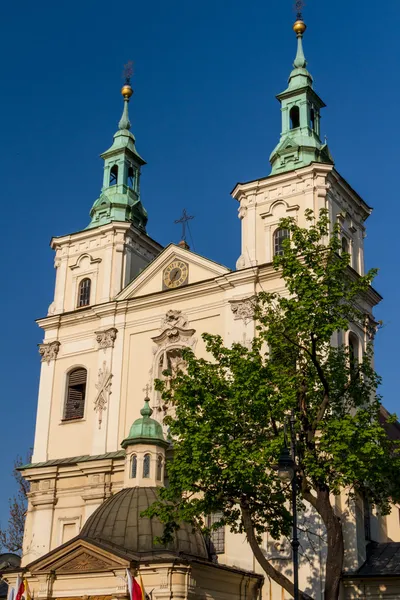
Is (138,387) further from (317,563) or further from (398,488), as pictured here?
(398,488)

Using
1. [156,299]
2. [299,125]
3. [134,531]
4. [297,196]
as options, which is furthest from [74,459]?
[299,125]

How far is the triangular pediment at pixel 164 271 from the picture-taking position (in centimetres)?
3575

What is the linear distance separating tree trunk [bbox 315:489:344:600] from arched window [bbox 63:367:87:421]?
646 inches

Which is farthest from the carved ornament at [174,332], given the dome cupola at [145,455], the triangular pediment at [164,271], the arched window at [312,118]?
the arched window at [312,118]

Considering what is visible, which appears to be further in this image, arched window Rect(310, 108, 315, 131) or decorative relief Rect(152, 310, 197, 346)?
arched window Rect(310, 108, 315, 131)

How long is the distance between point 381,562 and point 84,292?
17811 mm

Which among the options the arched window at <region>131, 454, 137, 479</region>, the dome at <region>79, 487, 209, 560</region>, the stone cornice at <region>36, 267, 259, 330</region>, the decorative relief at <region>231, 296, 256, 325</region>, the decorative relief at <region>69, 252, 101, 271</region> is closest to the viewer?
the dome at <region>79, 487, 209, 560</region>

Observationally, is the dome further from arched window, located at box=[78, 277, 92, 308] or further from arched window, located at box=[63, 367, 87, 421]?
arched window, located at box=[78, 277, 92, 308]

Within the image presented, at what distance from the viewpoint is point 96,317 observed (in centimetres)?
3797

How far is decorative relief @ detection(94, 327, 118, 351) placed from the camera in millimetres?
36906

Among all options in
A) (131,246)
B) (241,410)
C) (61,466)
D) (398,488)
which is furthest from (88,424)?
(398,488)

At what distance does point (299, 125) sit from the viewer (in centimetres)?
3828

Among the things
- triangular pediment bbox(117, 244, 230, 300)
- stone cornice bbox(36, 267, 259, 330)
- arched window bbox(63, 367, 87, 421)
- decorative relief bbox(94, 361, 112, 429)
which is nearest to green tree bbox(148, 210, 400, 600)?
stone cornice bbox(36, 267, 259, 330)

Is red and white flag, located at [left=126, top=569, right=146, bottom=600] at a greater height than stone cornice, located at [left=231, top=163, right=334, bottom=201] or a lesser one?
lesser
